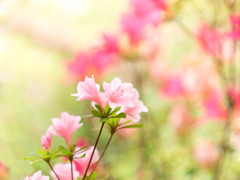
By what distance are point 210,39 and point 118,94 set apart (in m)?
0.41

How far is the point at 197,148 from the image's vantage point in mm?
815

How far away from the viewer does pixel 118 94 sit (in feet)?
1.23

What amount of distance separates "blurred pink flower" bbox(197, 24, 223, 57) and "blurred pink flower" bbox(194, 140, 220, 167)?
0.18 m

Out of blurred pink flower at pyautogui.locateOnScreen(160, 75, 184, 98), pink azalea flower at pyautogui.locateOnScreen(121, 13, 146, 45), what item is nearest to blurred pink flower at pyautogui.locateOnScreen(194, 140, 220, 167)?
blurred pink flower at pyautogui.locateOnScreen(160, 75, 184, 98)

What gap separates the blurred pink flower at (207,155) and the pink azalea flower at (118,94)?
0.44 m

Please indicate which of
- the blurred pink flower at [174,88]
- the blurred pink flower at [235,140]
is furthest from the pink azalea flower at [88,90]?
the blurred pink flower at [174,88]

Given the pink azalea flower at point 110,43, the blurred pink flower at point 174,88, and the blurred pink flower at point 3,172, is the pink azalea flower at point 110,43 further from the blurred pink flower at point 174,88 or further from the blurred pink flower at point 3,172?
the blurred pink flower at point 3,172

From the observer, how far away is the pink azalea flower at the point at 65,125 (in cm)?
40

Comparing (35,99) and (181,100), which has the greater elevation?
(35,99)

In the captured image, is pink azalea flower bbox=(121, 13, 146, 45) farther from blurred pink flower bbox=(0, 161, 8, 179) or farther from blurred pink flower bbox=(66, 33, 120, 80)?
blurred pink flower bbox=(0, 161, 8, 179)

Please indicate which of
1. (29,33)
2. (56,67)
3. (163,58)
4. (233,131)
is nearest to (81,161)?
(233,131)

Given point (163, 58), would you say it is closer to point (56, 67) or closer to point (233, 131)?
point (233, 131)

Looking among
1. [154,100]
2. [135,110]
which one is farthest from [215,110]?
[135,110]

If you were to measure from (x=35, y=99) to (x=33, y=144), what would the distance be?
0.34m
